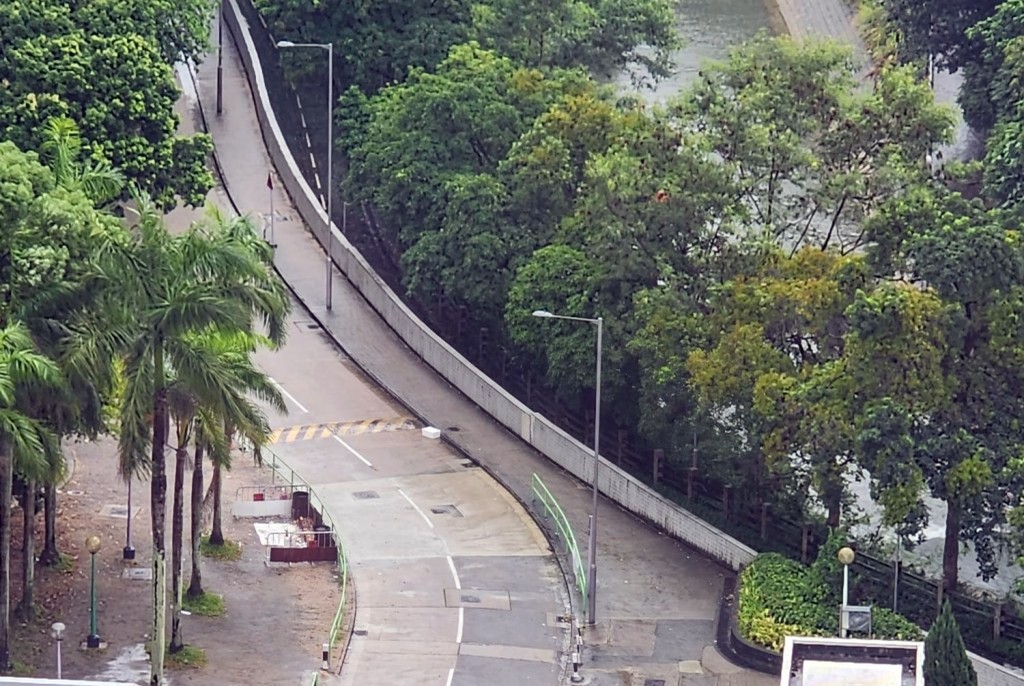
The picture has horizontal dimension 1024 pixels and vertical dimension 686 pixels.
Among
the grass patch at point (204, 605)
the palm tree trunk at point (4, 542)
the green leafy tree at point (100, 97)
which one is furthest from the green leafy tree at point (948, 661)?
the green leafy tree at point (100, 97)

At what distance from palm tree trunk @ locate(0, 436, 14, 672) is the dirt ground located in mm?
634

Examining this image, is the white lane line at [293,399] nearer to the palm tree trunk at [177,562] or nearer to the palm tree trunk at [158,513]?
the palm tree trunk at [177,562]

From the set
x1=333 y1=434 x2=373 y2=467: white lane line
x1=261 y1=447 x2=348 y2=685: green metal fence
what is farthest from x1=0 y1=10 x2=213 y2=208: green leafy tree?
x1=261 y1=447 x2=348 y2=685: green metal fence

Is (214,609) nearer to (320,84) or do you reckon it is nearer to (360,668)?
(360,668)

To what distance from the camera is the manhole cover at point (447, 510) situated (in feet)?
229

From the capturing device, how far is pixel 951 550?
6050cm

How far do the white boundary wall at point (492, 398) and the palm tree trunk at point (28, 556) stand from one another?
1914 cm

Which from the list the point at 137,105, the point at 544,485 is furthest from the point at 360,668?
the point at 137,105

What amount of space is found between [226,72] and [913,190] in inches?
1823

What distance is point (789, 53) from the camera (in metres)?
A: 68.6

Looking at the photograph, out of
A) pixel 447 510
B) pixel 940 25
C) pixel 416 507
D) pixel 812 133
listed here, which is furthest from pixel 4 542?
pixel 940 25

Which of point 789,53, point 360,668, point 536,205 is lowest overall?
point 360,668

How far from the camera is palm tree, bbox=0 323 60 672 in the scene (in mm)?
51875

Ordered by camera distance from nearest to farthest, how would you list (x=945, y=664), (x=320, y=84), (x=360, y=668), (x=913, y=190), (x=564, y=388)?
1. (x=945, y=664)
2. (x=360, y=668)
3. (x=913, y=190)
4. (x=564, y=388)
5. (x=320, y=84)
